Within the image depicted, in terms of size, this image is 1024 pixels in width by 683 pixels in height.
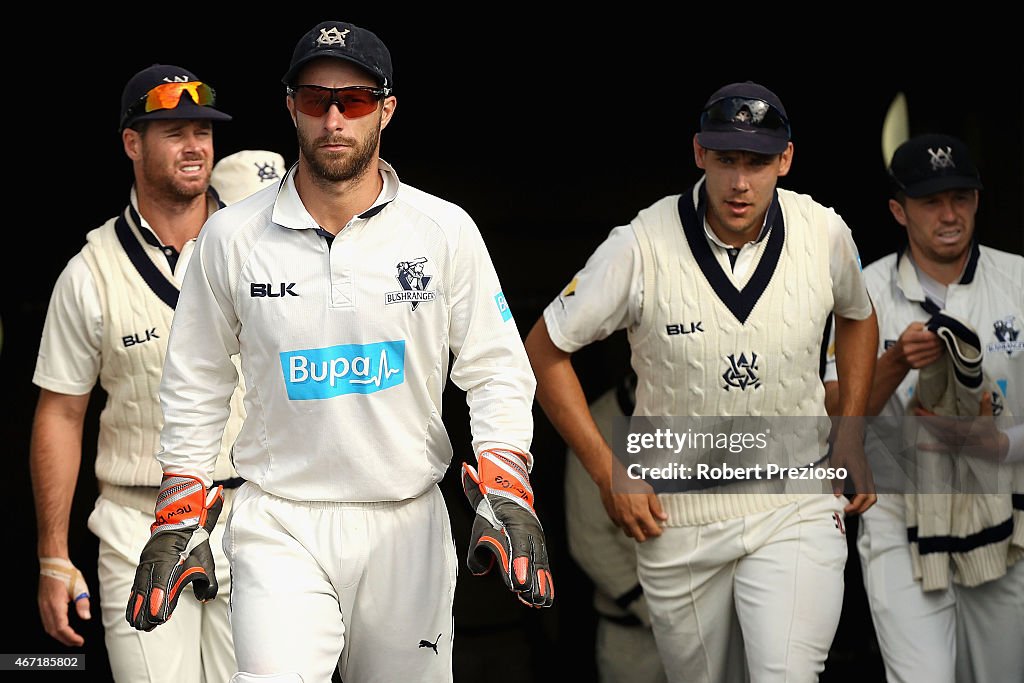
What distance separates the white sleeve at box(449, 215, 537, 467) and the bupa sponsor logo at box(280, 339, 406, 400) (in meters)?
0.23

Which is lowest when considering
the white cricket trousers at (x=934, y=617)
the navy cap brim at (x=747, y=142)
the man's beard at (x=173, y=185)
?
the white cricket trousers at (x=934, y=617)

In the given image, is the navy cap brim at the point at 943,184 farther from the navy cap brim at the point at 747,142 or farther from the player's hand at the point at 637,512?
the player's hand at the point at 637,512

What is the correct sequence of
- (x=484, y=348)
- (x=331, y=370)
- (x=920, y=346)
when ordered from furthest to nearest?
(x=920, y=346)
(x=484, y=348)
(x=331, y=370)

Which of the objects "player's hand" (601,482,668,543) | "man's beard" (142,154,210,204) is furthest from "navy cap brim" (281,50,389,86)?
"player's hand" (601,482,668,543)

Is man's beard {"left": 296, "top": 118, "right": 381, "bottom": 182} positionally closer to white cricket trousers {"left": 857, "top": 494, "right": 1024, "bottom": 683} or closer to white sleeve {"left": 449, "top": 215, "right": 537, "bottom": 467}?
white sleeve {"left": 449, "top": 215, "right": 537, "bottom": 467}

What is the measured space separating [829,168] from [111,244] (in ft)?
11.2

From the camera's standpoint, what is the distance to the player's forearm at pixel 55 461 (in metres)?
4.31

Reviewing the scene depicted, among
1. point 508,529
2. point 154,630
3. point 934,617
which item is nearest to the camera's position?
point 508,529

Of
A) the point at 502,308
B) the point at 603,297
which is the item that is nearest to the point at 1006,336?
the point at 603,297

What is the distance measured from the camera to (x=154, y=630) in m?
4.18

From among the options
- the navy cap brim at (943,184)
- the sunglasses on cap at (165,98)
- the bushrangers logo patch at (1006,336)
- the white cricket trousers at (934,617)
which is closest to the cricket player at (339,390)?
the sunglasses on cap at (165,98)

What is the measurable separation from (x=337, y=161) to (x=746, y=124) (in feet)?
4.58

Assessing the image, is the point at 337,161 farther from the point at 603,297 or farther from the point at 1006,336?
the point at 1006,336

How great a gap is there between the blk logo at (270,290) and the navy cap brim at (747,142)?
57.3 inches
